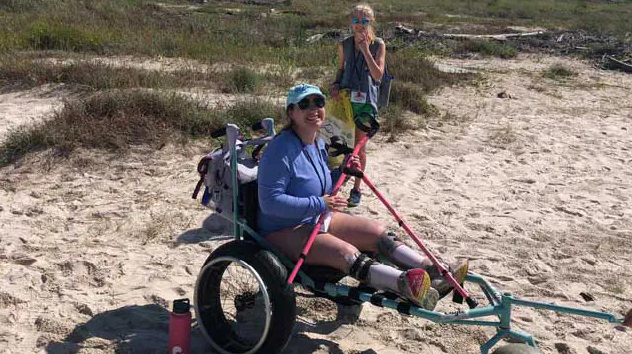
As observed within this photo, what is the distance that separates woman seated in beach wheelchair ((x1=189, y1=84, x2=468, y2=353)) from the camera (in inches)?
141

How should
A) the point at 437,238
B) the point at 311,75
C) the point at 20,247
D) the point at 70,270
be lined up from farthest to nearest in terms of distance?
the point at 311,75 → the point at 437,238 → the point at 20,247 → the point at 70,270

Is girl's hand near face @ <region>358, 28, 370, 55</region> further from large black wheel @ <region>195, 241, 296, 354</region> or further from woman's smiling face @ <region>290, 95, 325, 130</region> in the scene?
large black wheel @ <region>195, 241, 296, 354</region>

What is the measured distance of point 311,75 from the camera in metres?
11.3

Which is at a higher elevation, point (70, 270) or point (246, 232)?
point (246, 232)

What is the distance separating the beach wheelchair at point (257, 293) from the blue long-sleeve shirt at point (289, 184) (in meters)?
0.20

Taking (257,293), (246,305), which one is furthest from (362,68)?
(246,305)

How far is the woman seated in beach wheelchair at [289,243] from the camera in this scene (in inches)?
141

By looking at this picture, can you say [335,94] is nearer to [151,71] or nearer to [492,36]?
[151,71]

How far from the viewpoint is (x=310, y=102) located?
3.90 metres

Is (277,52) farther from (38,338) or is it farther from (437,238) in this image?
(38,338)

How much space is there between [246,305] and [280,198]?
787 millimetres

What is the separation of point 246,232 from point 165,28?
12402 millimetres

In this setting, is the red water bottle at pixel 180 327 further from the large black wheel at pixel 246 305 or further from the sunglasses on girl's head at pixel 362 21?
the sunglasses on girl's head at pixel 362 21

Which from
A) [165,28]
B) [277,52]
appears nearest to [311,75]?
[277,52]
